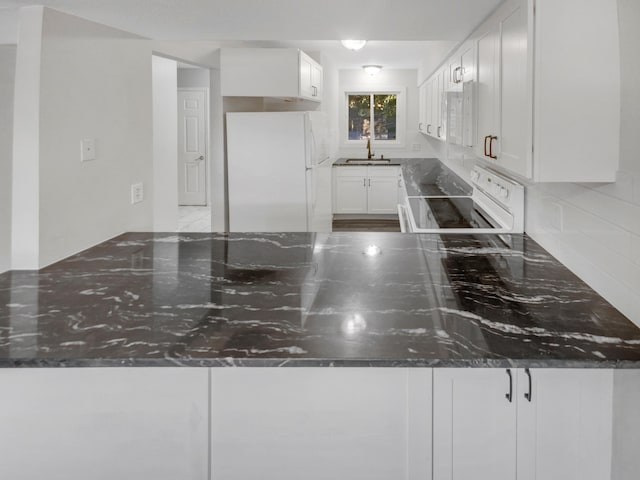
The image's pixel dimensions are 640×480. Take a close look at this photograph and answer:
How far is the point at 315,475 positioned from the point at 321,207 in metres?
4.36

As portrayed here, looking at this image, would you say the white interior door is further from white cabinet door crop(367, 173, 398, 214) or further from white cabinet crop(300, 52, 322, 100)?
white cabinet crop(300, 52, 322, 100)

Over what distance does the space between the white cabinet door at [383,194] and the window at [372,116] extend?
40.4 inches

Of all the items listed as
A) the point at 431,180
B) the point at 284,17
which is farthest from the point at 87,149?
the point at 431,180

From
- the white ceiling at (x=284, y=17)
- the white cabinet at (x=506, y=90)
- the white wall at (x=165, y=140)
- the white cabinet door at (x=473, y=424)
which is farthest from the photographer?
the white wall at (x=165, y=140)

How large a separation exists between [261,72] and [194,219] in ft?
14.2

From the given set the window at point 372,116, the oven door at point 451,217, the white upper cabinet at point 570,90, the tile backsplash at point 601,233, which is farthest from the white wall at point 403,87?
the white upper cabinet at point 570,90

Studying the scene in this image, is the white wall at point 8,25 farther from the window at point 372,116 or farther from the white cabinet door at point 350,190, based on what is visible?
the window at point 372,116

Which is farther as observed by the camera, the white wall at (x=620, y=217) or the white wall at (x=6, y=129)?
the white wall at (x=6, y=129)

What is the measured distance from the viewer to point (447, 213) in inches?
143

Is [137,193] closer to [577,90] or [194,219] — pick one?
[577,90]

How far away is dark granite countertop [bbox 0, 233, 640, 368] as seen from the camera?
1.33 meters

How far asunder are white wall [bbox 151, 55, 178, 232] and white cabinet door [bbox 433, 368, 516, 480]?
3273 millimetres

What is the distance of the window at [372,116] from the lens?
9266 mm

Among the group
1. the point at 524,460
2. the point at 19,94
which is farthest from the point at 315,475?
the point at 19,94
